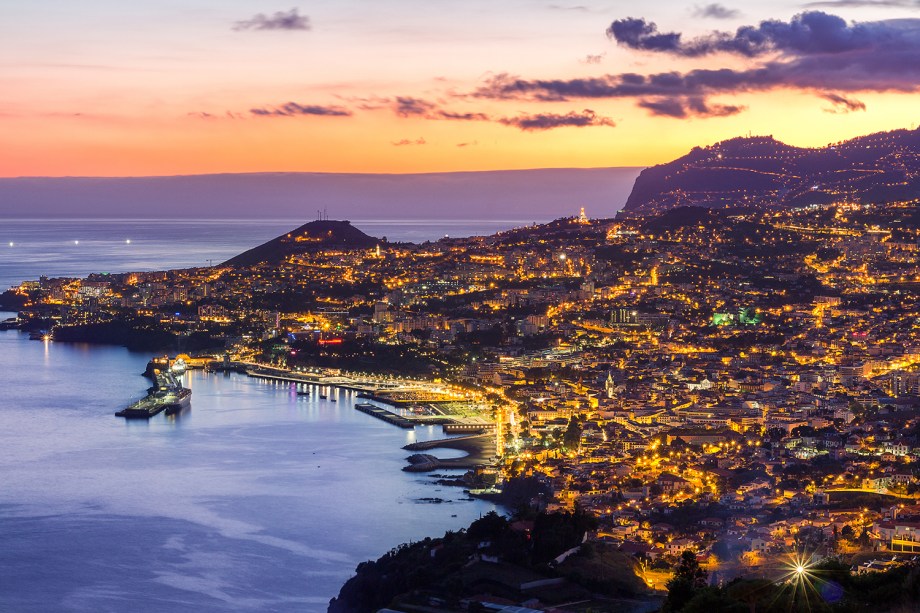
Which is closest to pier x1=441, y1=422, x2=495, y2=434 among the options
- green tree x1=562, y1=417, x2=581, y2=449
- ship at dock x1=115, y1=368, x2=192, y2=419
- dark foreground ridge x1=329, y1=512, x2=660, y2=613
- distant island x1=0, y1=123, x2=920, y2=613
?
distant island x1=0, y1=123, x2=920, y2=613

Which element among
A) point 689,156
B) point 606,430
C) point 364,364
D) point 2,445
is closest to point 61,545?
point 2,445

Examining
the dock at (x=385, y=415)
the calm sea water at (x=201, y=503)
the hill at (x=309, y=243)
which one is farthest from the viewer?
the hill at (x=309, y=243)

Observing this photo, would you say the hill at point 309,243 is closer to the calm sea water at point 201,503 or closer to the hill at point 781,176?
the hill at point 781,176

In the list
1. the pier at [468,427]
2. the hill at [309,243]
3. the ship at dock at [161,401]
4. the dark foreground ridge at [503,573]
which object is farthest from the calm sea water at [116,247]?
the dark foreground ridge at [503,573]

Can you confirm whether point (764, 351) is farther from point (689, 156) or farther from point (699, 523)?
point (689, 156)

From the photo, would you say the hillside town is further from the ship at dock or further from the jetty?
the ship at dock
